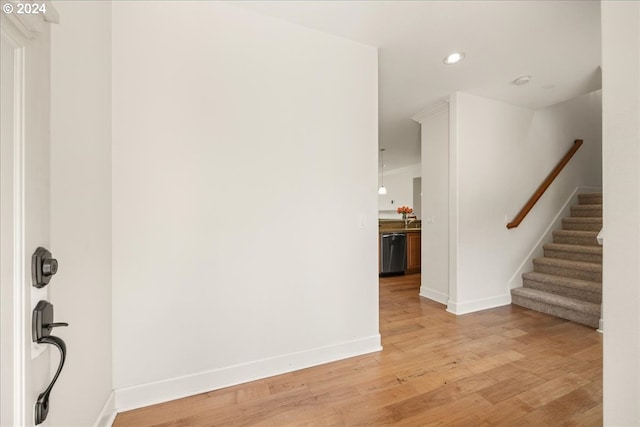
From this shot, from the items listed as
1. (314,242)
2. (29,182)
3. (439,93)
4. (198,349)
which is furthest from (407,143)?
(29,182)

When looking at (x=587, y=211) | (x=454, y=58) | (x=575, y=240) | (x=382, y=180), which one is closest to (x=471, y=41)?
(x=454, y=58)

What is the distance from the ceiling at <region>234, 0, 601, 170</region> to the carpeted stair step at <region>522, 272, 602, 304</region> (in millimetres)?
2224

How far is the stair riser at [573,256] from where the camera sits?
3.20 m

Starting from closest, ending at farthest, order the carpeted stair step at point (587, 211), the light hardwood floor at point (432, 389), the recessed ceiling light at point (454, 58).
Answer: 1. the light hardwood floor at point (432, 389)
2. the recessed ceiling light at point (454, 58)
3. the carpeted stair step at point (587, 211)

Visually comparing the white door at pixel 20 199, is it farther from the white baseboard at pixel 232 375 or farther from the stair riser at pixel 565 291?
the stair riser at pixel 565 291

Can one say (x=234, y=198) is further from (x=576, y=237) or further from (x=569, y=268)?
(x=576, y=237)

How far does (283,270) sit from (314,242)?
31 cm

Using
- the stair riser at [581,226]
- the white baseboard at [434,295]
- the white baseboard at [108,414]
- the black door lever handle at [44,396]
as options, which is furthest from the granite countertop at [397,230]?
the black door lever handle at [44,396]

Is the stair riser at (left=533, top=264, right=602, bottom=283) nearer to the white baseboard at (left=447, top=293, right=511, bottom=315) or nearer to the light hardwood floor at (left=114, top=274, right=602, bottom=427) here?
the white baseboard at (left=447, top=293, right=511, bottom=315)

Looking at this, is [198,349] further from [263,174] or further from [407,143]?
[407,143]

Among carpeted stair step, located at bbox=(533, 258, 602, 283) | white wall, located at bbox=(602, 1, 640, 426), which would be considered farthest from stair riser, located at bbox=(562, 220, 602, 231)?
white wall, located at bbox=(602, 1, 640, 426)

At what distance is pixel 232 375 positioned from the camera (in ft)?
5.82

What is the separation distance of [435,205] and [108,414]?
363 cm

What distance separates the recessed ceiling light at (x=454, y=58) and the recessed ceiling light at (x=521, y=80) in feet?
2.90
